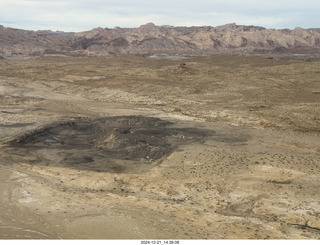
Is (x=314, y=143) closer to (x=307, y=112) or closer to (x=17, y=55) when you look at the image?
(x=307, y=112)

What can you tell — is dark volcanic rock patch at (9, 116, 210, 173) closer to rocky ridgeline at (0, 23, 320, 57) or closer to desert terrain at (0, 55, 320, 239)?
desert terrain at (0, 55, 320, 239)

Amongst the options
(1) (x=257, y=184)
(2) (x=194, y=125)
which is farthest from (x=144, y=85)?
(1) (x=257, y=184)

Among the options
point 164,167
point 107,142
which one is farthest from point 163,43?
point 164,167

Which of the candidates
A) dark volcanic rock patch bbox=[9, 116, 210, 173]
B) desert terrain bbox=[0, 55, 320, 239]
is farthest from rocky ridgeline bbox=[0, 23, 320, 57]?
dark volcanic rock patch bbox=[9, 116, 210, 173]

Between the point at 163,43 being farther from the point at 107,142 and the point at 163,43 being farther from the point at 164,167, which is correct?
the point at 164,167

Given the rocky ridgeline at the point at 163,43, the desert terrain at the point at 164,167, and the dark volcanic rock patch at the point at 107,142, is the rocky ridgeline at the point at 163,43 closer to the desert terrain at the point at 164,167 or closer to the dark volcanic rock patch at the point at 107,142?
the desert terrain at the point at 164,167

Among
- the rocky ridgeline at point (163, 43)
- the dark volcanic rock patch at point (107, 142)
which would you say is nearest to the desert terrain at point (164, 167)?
the dark volcanic rock patch at point (107, 142)

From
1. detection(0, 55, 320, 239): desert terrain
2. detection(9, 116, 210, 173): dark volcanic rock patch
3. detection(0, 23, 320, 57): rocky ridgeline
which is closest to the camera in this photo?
detection(0, 55, 320, 239): desert terrain
